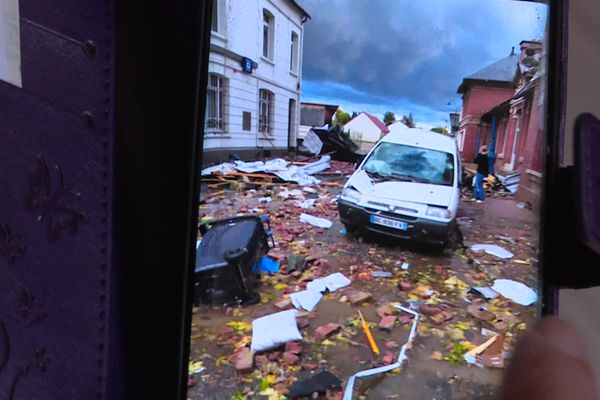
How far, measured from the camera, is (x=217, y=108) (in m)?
0.82

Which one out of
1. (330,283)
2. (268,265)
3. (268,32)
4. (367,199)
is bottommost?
(330,283)

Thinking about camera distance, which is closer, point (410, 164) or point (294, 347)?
point (410, 164)

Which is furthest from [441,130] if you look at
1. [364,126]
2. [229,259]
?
[229,259]

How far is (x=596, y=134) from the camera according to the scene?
1.50 ft

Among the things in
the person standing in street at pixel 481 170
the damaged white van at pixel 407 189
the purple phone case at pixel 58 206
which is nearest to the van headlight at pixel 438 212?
the damaged white van at pixel 407 189

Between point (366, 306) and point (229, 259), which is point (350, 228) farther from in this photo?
point (229, 259)

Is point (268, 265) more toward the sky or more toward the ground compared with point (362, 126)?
more toward the ground

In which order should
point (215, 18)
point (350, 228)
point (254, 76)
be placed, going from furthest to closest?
point (350, 228), point (254, 76), point (215, 18)

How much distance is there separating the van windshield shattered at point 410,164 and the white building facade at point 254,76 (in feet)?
0.85

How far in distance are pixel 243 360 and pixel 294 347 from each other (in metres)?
0.19

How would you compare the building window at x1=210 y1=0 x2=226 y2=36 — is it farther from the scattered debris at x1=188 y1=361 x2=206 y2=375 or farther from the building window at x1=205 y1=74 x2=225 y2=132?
the scattered debris at x1=188 y1=361 x2=206 y2=375

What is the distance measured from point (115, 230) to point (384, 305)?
0.95 m

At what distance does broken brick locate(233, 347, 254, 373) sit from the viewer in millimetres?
1079

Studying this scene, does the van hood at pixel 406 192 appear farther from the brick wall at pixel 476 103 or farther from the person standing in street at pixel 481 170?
the brick wall at pixel 476 103
